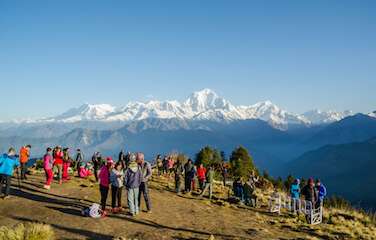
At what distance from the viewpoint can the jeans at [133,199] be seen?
18641 mm

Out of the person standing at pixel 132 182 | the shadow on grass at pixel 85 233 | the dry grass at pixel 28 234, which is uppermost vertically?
A: the person standing at pixel 132 182

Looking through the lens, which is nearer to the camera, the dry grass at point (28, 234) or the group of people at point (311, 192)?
the dry grass at point (28, 234)

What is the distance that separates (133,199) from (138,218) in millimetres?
852

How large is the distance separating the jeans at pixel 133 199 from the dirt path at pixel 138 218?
379mm

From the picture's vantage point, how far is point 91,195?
2383cm

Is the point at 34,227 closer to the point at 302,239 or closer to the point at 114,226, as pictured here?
the point at 114,226

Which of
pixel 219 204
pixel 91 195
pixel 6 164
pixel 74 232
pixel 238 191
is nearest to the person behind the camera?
pixel 74 232

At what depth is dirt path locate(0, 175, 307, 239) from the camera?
16766 millimetres

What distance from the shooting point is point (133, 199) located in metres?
19.0

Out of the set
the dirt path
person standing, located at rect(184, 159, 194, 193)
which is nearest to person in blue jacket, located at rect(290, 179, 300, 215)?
the dirt path

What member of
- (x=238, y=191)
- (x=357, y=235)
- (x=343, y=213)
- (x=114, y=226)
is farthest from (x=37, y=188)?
(x=343, y=213)

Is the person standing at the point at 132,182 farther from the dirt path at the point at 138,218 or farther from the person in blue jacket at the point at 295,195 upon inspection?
the person in blue jacket at the point at 295,195

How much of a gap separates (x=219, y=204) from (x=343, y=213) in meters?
10.4

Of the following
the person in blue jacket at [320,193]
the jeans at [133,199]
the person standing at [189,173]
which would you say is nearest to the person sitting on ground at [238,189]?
the person standing at [189,173]
